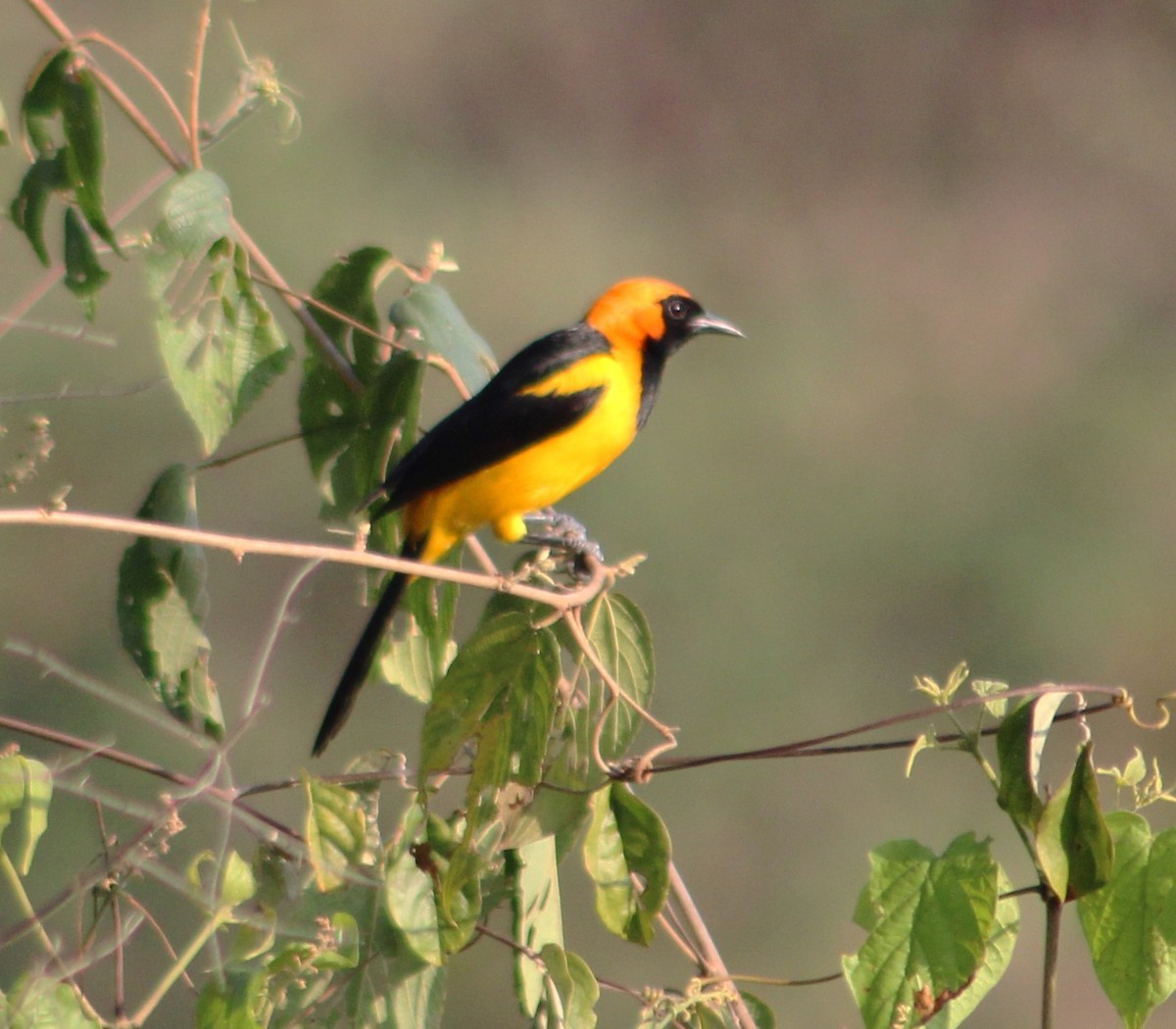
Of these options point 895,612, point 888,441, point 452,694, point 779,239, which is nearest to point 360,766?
point 452,694

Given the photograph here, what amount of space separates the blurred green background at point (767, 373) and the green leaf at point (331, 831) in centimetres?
468

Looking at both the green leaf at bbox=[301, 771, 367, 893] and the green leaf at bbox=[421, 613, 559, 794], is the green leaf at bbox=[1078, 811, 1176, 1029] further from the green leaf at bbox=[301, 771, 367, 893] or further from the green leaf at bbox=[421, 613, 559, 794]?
the green leaf at bbox=[301, 771, 367, 893]

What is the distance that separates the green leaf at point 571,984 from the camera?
6.77ft

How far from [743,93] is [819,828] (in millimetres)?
10663

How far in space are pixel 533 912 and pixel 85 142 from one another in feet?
3.81

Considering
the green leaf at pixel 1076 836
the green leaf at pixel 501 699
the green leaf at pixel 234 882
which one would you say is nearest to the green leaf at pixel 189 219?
the green leaf at pixel 501 699

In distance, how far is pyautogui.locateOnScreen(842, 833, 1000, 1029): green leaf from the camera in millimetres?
1755

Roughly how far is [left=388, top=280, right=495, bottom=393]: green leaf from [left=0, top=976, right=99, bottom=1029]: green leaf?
1018 mm

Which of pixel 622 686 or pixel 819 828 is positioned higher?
pixel 622 686

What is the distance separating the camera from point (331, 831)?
6.63 feet

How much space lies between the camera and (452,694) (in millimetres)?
2066

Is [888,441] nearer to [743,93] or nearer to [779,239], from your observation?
[779,239]

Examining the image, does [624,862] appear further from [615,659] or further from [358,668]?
[358,668]

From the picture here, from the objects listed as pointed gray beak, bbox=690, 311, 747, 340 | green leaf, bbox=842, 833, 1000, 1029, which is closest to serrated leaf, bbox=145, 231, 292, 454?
green leaf, bbox=842, 833, 1000, 1029
